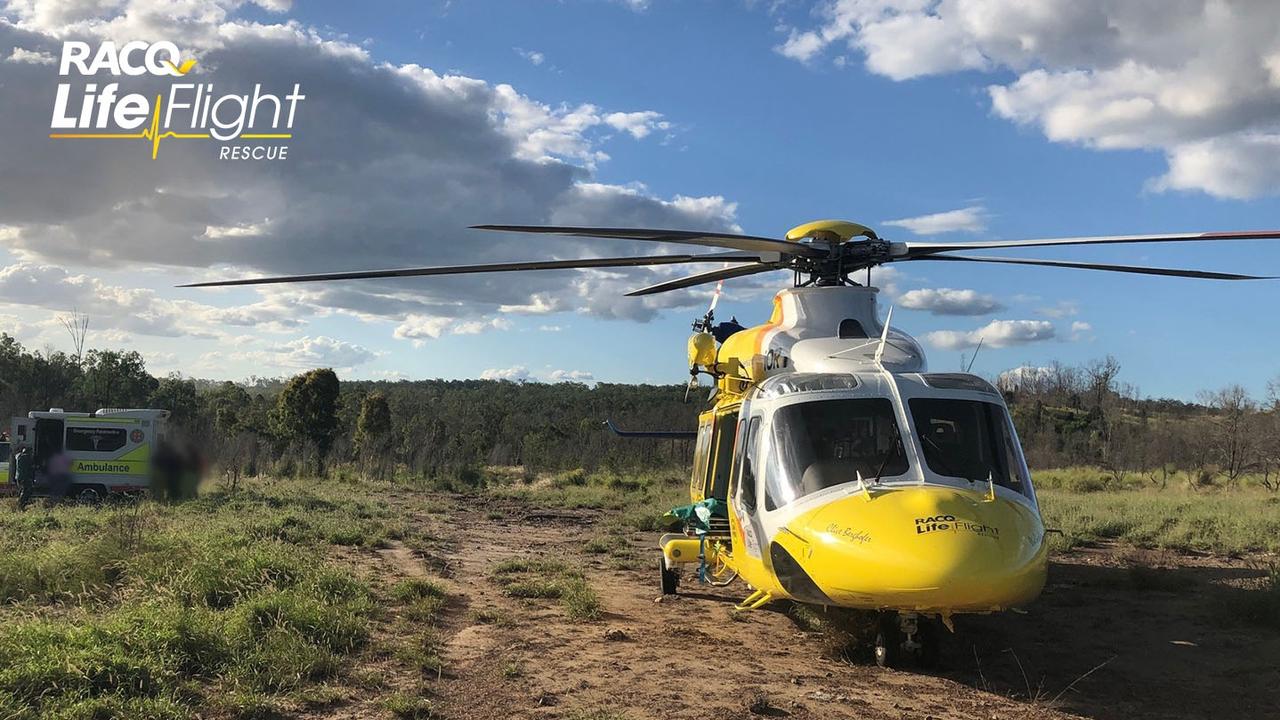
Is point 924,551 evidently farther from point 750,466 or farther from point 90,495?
point 90,495

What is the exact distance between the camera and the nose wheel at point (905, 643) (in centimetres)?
646

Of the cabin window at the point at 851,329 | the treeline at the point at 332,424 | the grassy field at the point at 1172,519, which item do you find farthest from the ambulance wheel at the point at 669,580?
the treeline at the point at 332,424

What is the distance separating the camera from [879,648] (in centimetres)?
671

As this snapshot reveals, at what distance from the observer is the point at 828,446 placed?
21.4ft

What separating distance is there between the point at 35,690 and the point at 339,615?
245cm

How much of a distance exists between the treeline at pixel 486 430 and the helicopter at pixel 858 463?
2129cm

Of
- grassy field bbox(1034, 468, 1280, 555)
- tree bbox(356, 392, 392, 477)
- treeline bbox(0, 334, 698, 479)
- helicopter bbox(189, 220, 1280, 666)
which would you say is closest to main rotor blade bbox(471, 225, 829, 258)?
helicopter bbox(189, 220, 1280, 666)

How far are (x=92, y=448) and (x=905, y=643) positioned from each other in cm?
1901

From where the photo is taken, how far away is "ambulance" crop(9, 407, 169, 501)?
18656 millimetres

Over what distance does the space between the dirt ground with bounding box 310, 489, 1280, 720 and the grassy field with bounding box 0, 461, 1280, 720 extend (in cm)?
34

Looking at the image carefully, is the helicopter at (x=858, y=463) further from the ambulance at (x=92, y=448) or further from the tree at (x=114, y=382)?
the tree at (x=114, y=382)

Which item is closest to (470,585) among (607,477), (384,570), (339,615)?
(384,570)

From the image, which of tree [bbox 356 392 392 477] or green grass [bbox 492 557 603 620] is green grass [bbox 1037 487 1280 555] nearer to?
green grass [bbox 492 557 603 620]

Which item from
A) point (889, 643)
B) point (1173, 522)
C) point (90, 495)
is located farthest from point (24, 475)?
point (1173, 522)
